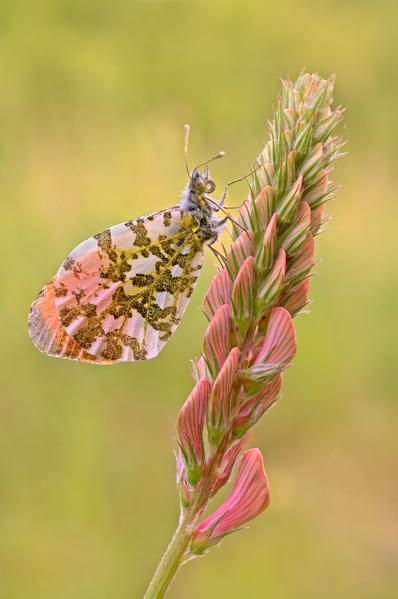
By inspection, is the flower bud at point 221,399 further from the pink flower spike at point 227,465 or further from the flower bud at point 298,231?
the flower bud at point 298,231

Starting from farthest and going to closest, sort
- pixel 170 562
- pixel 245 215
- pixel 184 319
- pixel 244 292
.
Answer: pixel 184 319 → pixel 245 215 → pixel 244 292 → pixel 170 562

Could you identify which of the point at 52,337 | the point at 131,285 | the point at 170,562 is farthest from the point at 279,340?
the point at 52,337

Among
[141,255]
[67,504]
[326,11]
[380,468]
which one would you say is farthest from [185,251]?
[326,11]

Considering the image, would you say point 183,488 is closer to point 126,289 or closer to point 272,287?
point 272,287

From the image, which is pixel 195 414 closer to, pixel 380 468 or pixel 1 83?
pixel 380 468

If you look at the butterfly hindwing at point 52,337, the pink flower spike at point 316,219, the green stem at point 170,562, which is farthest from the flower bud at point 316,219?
→ the butterfly hindwing at point 52,337

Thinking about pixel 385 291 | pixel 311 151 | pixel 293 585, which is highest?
pixel 385 291

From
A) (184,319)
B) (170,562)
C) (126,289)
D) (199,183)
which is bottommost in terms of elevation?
(170,562)
